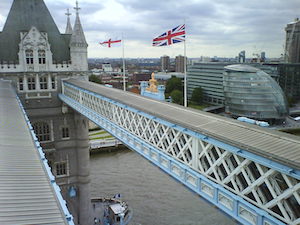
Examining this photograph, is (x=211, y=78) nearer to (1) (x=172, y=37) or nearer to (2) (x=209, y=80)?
(2) (x=209, y=80)

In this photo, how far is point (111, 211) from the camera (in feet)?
95.1

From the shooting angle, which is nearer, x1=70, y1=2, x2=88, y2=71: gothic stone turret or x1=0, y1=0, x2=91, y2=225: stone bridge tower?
x1=0, y1=0, x2=91, y2=225: stone bridge tower

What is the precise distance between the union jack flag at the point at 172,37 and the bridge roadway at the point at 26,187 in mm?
10866

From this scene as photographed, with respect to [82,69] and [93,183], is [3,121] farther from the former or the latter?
[93,183]

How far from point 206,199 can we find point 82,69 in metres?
22.7

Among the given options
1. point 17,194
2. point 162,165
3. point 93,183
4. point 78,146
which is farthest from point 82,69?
point 17,194

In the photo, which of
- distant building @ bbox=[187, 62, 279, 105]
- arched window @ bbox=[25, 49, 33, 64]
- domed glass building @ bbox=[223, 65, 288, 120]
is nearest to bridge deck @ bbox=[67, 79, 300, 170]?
arched window @ bbox=[25, 49, 33, 64]

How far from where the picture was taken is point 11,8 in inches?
1094

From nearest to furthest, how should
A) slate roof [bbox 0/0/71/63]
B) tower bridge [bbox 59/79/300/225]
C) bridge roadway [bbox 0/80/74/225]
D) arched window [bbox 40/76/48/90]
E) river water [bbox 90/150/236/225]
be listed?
bridge roadway [bbox 0/80/74/225]
tower bridge [bbox 59/79/300/225]
slate roof [bbox 0/0/71/63]
river water [bbox 90/150/236/225]
arched window [bbox 40/76/48/90]

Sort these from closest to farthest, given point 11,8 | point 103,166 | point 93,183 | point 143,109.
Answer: point 143,109
point 11,8
point 93,183
point 103,166

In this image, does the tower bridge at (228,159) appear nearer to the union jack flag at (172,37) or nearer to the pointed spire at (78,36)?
the union jack flag at (172,37)

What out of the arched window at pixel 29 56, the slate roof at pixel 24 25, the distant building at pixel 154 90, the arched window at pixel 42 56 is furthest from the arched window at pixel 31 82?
the distant building at pixel 154 90

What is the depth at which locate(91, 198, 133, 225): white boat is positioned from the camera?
92.4 ft

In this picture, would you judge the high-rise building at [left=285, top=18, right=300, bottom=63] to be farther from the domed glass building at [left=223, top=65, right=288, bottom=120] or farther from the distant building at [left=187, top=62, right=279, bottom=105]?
the domed glass building at [left=223, top=65, right=288, bottom=120]
